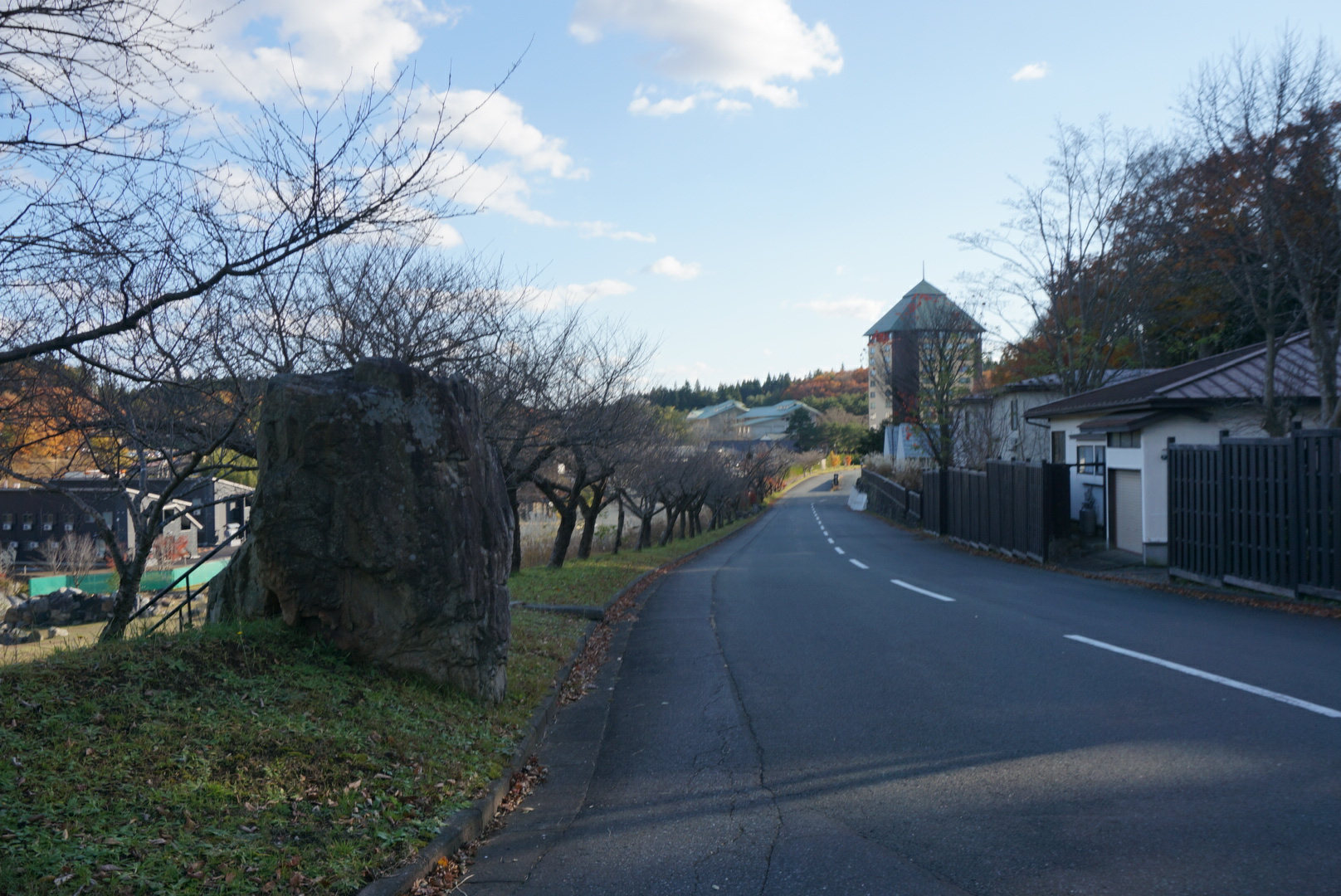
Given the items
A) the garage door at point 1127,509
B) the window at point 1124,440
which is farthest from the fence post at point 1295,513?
the garage door at point 1127,509

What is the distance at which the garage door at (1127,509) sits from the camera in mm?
21500

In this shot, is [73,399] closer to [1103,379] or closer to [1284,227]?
[1284,227]

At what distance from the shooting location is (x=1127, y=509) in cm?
2209

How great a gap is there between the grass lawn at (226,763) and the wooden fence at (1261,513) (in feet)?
38.0

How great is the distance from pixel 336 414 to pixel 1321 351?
16.4 m

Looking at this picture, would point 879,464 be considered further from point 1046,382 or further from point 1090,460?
point 1090,460

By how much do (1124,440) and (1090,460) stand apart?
5.85 meters

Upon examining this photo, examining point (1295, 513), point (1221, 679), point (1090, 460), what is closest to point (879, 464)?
point (1090, 460)

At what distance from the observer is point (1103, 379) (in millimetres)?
33031

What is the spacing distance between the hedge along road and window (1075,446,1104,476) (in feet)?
51.7

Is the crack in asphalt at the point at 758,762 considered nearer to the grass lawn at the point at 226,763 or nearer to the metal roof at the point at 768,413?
the grass lawn at the point at 226,763

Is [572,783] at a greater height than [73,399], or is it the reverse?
[73,399]

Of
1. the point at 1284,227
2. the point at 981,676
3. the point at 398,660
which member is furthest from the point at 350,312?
the point at 1284,227

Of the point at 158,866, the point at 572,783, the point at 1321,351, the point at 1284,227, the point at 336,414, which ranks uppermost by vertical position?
the point at 1284,227
